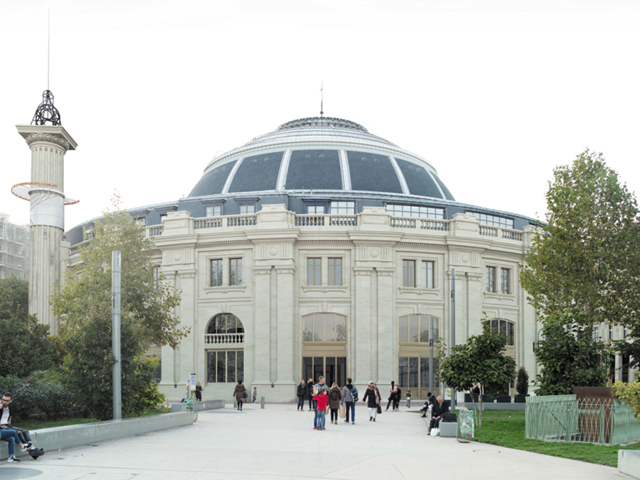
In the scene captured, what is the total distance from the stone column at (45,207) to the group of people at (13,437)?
33863 mm

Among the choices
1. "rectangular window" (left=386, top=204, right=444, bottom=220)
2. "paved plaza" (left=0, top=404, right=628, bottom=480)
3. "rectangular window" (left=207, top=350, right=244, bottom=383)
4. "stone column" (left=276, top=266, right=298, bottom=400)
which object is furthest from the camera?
"rectangular window" (left=386, top=204, right=444, bottom=220)

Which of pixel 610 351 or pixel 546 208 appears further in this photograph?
pixel 546 208

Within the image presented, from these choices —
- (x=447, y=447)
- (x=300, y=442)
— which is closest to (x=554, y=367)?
(x=447, y=447)

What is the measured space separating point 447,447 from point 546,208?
1596 centimetres

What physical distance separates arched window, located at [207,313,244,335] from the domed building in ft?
0.21

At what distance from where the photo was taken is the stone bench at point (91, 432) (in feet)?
49.0

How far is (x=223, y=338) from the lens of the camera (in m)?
42.6

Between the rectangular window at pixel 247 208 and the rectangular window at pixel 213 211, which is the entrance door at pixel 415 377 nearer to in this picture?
the rectangular window at pixel 247 208

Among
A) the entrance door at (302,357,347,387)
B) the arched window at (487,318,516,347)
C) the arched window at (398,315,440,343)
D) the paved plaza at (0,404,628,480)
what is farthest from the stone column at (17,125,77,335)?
the arched window at (487,318,516,347)

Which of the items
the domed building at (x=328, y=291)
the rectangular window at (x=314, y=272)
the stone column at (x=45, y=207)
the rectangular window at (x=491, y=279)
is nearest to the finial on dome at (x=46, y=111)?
the stone column at (x=45, y=207)

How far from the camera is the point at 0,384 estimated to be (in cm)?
2006

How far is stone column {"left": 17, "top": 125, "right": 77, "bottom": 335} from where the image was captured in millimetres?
46031

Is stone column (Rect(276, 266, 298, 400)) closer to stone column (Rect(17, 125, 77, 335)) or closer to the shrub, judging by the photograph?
stone column (Rect(17, 125, 77, 335))

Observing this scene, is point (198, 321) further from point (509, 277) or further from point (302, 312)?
point (509, 277)
